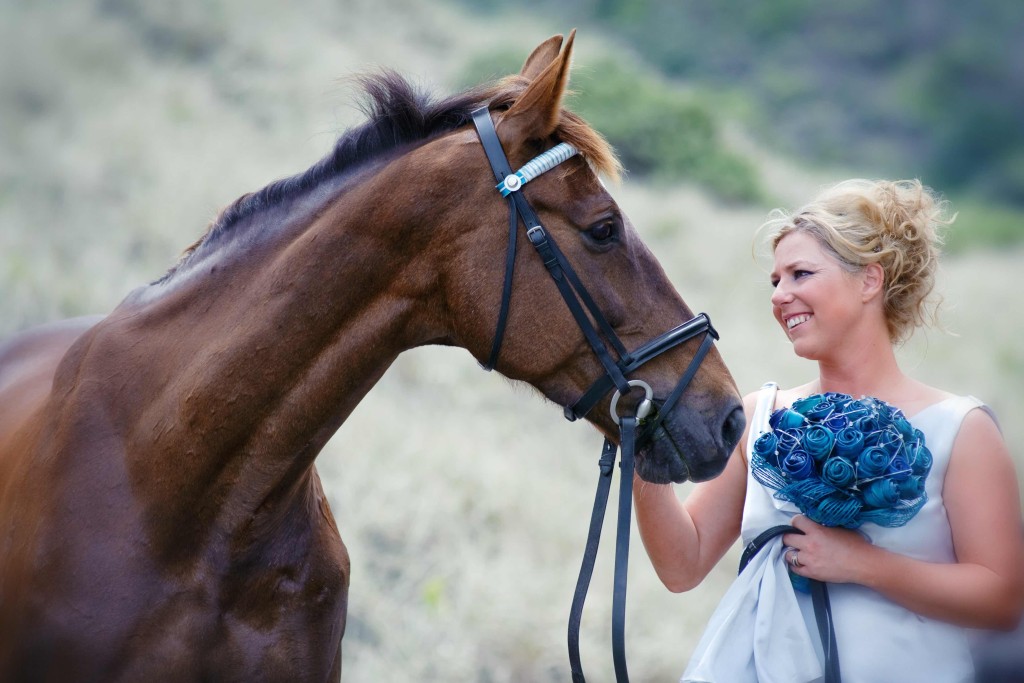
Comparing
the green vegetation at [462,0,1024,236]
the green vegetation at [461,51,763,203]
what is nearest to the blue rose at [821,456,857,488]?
the green vegetation at [461,51,763,203]

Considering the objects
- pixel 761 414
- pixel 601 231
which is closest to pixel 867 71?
pixel 761 414

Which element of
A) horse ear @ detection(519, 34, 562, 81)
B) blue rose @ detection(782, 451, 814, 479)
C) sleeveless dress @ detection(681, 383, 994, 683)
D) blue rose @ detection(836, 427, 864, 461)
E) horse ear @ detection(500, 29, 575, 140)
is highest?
horse ear @ detection(519, 34, 562, 81)

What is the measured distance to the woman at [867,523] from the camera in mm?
2074

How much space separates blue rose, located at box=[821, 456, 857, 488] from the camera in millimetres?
2086

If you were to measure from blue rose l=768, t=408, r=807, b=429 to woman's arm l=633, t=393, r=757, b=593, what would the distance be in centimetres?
11

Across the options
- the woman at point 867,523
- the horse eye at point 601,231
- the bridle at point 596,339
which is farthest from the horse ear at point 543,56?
the woman at point 867,523

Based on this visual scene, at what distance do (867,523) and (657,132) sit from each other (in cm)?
1388

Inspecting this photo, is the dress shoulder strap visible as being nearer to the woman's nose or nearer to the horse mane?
the woman's nose

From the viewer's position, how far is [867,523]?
7.27 feet

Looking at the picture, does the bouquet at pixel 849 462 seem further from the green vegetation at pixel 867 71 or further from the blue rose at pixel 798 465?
the green vegetation at pixel 867 71

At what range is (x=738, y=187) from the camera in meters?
15.7

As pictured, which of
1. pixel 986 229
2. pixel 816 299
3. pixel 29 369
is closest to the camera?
pixel 816 299

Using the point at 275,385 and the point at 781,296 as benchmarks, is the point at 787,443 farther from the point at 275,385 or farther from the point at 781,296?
the point at 275,385

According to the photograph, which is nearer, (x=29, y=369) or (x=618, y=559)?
(x=618, y=559)
